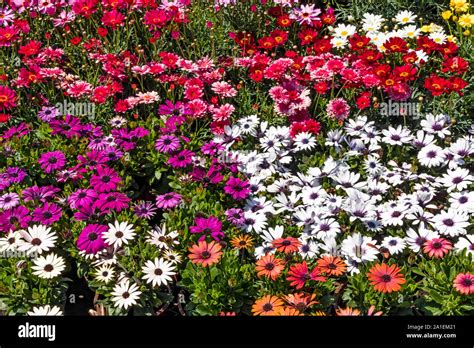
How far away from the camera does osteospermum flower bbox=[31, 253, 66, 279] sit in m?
3.36

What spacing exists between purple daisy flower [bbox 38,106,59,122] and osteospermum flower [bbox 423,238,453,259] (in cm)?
249

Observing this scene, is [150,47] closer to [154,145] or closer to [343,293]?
[154,145]

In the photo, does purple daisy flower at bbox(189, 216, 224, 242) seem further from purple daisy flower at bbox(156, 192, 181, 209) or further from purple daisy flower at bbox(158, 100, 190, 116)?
purple daisy flower at bbox(158, 100, 190, 116)

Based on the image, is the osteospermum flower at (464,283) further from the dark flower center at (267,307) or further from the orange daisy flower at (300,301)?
the dark flower center at (267,307)

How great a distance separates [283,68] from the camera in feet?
15.3

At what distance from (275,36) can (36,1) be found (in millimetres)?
1921

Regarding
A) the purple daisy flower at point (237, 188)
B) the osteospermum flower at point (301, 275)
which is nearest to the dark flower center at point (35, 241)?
the purple daisy flower at point (237, 188)

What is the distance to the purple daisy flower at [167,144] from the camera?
4.15m

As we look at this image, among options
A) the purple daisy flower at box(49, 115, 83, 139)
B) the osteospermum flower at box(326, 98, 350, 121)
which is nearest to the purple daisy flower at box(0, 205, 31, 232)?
the purple daisy flower at box(49, 115, 83, 139)

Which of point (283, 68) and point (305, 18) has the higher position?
point (305, 18)

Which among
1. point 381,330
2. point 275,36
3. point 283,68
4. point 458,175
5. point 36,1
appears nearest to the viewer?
point 381,330

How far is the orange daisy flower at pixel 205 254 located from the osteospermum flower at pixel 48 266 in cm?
65

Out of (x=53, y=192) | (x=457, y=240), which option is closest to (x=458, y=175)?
(x=457, y=240)

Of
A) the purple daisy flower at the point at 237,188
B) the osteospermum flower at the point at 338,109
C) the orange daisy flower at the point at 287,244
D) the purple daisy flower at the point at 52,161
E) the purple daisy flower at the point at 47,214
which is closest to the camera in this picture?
the orange daisy flower at the point at 287,244
